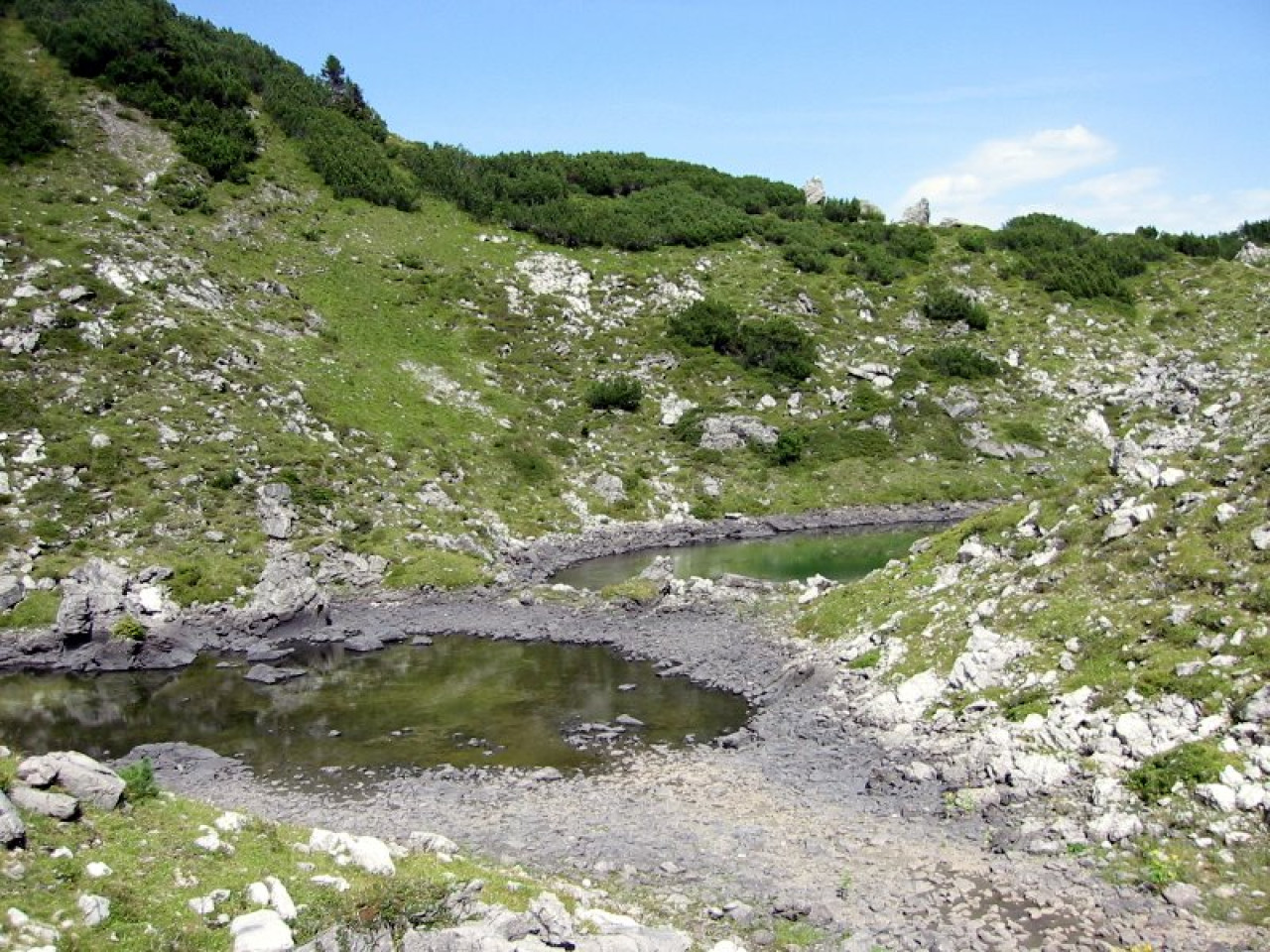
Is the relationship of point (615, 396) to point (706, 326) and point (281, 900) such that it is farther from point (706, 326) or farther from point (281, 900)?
point (281, 900)

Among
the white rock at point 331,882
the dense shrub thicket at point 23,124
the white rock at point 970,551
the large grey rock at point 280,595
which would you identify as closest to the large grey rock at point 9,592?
the large grey rock at point 280,595

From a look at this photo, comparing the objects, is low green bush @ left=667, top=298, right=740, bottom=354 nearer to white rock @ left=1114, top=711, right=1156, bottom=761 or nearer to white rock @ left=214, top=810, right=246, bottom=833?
white rock @ left=1114, top=711, right=1156, bottom=761

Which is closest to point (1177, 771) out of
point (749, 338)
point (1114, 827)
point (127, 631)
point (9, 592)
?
point (1114, 827)

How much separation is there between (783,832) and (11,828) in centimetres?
1608

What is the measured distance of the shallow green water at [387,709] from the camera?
2944cm

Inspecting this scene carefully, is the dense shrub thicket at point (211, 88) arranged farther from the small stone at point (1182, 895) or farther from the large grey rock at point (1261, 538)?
the small stone at point (1182, 895)

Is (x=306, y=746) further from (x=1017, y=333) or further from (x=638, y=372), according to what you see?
(x=1017, y=333)

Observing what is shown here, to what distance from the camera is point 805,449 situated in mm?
76125

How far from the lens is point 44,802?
46.7 feet

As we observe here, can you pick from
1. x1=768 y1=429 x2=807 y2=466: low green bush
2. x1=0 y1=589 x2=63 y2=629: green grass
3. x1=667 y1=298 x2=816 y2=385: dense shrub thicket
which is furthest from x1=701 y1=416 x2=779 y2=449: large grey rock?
x1=0 y1=589 x2=63 y2=629: green grass

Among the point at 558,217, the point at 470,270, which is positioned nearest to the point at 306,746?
the point at 470,270

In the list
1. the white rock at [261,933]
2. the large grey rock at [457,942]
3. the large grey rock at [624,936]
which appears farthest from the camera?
the large grey rock at [624,936]

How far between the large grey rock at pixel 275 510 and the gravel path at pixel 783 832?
2085cm

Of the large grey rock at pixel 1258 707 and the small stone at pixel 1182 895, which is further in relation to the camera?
the large grey rock at pixel 1258 707
